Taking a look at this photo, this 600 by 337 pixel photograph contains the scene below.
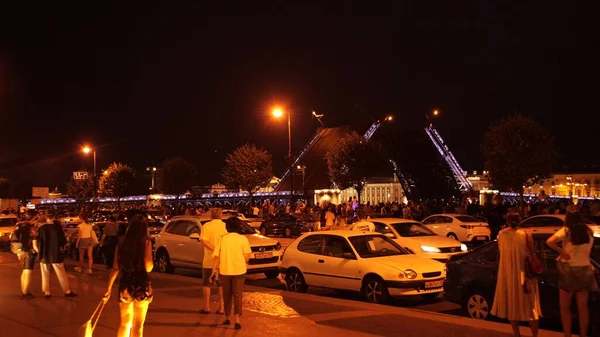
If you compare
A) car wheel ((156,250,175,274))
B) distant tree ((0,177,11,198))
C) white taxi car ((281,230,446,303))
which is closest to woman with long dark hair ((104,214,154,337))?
white taxi car ((281,230,446,303))

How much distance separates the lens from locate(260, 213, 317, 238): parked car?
115ft

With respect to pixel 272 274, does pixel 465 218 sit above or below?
above

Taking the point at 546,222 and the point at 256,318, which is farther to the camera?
the point at 546,222

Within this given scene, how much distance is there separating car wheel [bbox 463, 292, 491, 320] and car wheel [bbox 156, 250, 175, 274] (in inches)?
406

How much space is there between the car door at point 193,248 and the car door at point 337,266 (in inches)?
194

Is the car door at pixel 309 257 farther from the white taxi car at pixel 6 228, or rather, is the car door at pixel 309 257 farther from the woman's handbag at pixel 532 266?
the white taxi car at pixel 6 228

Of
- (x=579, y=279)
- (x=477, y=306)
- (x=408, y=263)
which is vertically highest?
(x=579, y=279)

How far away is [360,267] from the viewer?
42.1 feet

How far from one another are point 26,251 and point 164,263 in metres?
5.59

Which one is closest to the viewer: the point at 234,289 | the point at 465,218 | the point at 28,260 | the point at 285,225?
the point at 234,289

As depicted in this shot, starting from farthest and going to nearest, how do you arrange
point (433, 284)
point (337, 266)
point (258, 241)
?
point (258, 241) → point (337, 266) → point (433, 284)

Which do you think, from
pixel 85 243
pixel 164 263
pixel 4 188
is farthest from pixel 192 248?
pixel 4 188

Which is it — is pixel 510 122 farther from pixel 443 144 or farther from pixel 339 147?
pixel 443 144

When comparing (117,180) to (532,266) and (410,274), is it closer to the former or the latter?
(410,274)
